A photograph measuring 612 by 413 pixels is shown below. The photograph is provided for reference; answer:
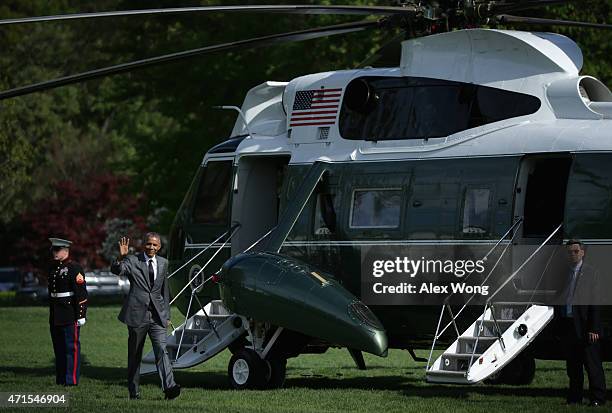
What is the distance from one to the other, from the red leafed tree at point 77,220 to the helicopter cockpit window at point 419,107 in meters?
49.1

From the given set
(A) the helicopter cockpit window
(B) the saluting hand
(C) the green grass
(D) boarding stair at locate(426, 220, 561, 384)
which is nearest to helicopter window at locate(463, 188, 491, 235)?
(D) boarding stair at locate(426, 220, 561, 384)

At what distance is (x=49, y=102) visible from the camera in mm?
63781

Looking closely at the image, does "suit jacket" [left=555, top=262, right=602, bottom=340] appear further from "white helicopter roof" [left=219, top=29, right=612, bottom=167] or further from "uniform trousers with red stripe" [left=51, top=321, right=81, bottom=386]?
"uniform trousers with red stripe" [left=51, top=321, right=81, bottom=386]

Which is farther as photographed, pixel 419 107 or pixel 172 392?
pixel 419 107

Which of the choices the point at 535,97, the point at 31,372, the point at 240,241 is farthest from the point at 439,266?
the point at 31,372

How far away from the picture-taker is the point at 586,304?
14.5 meters

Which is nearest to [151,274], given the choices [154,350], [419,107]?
[154,350]

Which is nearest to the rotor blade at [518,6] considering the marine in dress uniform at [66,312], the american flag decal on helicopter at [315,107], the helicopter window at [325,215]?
the american flag decal on helicopter at [315,107]

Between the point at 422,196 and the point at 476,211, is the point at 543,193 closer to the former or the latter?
the point at 476,211

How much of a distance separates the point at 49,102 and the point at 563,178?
167 feet

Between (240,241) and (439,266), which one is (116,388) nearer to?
(240,241)

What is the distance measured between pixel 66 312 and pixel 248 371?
2.74 metres

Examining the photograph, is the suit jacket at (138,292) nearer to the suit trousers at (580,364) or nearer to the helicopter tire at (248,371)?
the helicopter tire at (248,371)

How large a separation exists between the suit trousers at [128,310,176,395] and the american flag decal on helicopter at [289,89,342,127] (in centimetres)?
411
